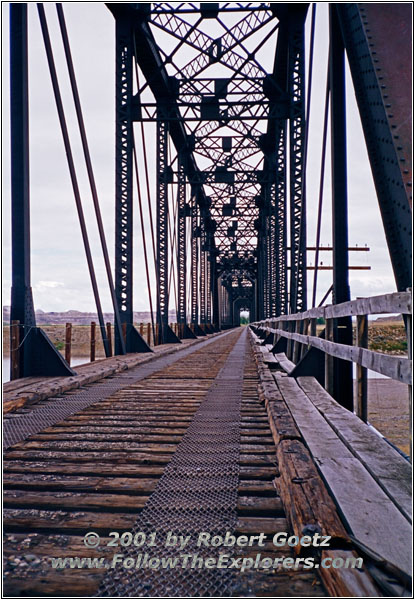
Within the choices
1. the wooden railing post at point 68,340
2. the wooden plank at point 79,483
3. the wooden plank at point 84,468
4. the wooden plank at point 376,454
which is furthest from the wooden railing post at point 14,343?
the wooden plank at point 376,454

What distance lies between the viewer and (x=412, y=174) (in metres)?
2.57

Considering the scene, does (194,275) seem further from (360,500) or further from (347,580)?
(347,580)

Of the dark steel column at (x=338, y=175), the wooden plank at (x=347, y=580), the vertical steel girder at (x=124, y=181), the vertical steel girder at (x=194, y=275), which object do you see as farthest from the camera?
the vertical steel girder at (x=194, y=275)

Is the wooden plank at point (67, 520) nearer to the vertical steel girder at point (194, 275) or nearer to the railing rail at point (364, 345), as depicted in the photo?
the railing rail at point (364, 345)

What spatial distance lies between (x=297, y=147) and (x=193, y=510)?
46.4 ft

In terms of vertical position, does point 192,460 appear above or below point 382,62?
below

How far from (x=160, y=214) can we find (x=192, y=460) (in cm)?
1750

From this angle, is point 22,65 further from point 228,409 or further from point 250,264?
point 250,264

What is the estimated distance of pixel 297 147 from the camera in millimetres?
14961

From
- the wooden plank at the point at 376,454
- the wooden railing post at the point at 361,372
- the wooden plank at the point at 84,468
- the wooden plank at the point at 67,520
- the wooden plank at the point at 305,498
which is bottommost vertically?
the wooden plank at the point at 67,520

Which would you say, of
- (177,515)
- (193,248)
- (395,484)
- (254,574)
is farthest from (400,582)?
(193,248)

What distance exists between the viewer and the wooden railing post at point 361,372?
3.42m

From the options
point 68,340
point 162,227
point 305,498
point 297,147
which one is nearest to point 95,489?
point 305,498

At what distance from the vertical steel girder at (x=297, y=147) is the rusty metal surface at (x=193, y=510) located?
30.7 ft
